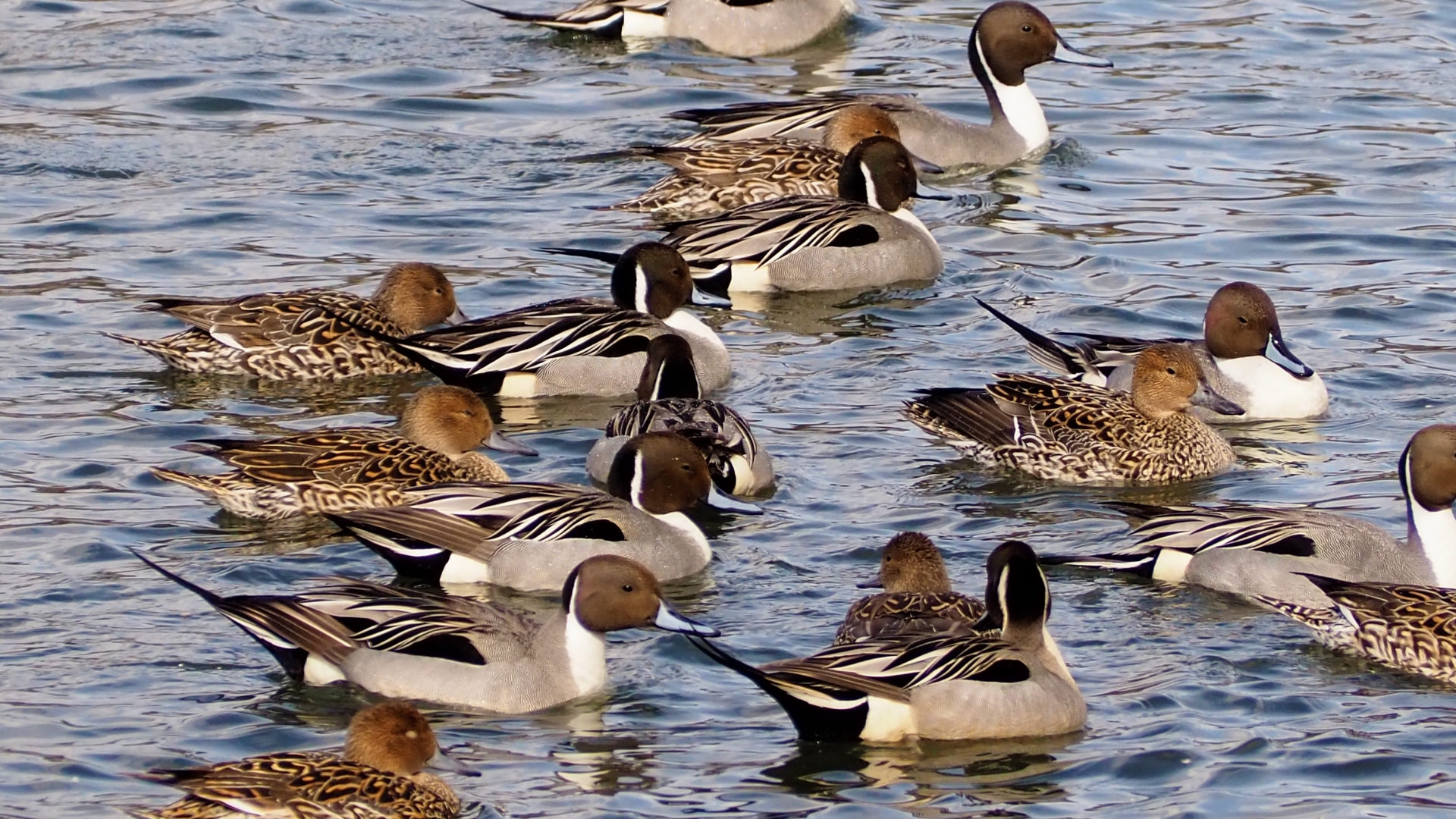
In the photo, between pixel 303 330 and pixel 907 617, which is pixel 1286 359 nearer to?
pixel 907 617

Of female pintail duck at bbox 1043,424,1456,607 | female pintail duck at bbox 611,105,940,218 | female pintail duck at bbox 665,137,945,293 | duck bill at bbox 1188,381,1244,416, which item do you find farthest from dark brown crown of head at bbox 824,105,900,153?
female pintail duck at bbox 1043,424,1456,607

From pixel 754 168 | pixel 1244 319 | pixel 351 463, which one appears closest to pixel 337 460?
pixel 351 463

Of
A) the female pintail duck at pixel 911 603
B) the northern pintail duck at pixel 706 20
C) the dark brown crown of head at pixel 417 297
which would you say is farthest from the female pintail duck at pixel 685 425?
the northern pintail duck at pixel 706 20

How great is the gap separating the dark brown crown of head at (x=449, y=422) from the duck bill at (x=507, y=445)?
0.08 m

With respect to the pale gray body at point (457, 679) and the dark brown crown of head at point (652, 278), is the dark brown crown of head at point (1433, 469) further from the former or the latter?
the dark brown crown of head at point (652, 278)

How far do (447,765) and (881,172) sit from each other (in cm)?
736

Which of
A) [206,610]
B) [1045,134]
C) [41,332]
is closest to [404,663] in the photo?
[206,610]

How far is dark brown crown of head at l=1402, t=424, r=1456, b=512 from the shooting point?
9.17m

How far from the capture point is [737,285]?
1346cm

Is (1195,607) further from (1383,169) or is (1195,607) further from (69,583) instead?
(1383,169)

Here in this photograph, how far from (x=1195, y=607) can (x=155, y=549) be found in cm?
385

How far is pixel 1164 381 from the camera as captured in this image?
1081 cm

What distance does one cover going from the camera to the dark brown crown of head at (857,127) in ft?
49.3

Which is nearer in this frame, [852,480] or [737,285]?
[852,480]
